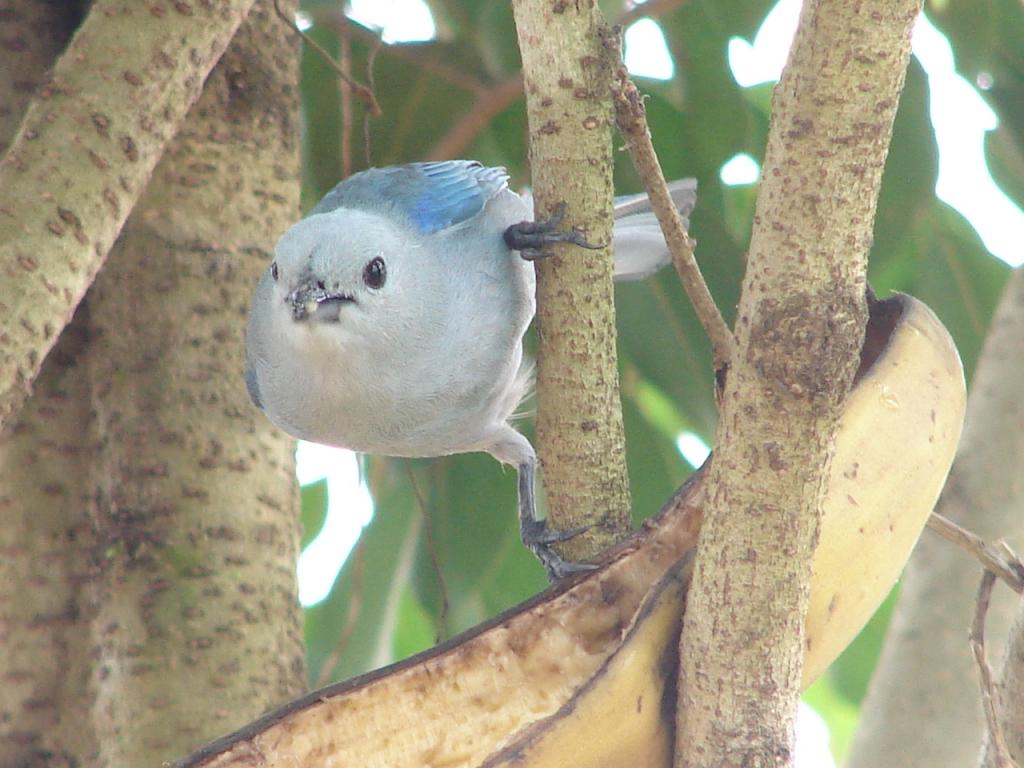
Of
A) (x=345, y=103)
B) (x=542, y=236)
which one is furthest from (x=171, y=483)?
(x=345, y=103)

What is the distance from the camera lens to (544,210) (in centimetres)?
197

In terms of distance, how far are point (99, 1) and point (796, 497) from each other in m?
1.37

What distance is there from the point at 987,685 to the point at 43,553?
160cm

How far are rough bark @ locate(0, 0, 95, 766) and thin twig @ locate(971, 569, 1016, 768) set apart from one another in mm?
1476

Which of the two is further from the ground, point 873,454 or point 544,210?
point 544,210

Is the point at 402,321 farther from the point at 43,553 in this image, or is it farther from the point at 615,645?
the point at 615,645

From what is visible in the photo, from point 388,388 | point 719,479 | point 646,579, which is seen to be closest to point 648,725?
point 646,579

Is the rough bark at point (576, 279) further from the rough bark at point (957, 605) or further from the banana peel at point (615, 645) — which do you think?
the rough bark at point (957, 605)

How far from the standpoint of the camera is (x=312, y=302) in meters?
2.24

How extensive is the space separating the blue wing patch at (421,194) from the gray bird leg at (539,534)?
1.80ft

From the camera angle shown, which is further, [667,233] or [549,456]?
[549,456]

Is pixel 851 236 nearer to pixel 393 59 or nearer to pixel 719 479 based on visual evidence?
pixel 719 479

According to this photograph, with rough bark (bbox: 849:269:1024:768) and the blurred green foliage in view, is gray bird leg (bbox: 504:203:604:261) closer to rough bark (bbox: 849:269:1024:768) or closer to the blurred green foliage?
the blurred green foliage

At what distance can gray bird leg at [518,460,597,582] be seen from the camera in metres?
1.98
